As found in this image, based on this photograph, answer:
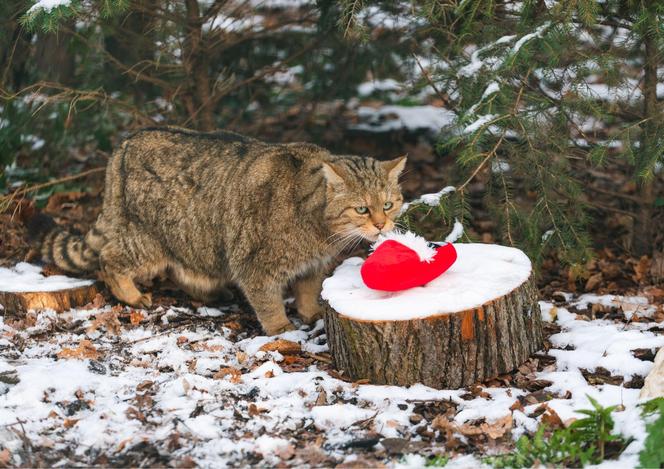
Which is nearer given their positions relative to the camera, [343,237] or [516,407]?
[516,407]

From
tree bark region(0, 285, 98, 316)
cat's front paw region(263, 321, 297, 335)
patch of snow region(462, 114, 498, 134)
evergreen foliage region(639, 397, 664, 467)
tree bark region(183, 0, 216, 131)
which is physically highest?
tree bark region(183, 0, 216, 131)

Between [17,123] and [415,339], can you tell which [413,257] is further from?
[17,123]

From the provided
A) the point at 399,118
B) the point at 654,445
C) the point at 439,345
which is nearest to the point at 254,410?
the point at 439,345

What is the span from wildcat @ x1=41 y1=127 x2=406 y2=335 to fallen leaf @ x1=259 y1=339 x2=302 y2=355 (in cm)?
40

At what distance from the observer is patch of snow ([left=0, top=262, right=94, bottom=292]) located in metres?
5.84

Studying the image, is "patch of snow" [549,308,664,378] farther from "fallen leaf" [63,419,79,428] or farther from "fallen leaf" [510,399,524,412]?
"fallen leaf" [63,419,79,428]

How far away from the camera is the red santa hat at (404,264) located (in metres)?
4.43

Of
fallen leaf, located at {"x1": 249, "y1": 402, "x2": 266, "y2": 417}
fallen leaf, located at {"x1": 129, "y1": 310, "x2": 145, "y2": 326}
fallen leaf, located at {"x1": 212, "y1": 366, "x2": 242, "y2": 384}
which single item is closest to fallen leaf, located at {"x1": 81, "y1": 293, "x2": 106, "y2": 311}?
fallen leaf, located at {"x1": 129, "y1": 310, "x2": 145, "y2": 326}

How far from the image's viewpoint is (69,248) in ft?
20.5

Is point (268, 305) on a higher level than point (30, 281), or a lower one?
lower

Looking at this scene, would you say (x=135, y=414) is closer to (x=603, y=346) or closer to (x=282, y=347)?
(x=282, y=347)

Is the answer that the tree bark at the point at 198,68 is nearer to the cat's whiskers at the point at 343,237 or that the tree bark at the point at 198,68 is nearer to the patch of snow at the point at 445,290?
the cat's whiskers at the point at 343,237

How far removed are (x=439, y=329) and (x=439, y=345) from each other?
3.8 inches

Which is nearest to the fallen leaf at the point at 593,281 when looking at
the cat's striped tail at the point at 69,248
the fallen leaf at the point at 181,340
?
the fallen leaf at the point at 181,340
